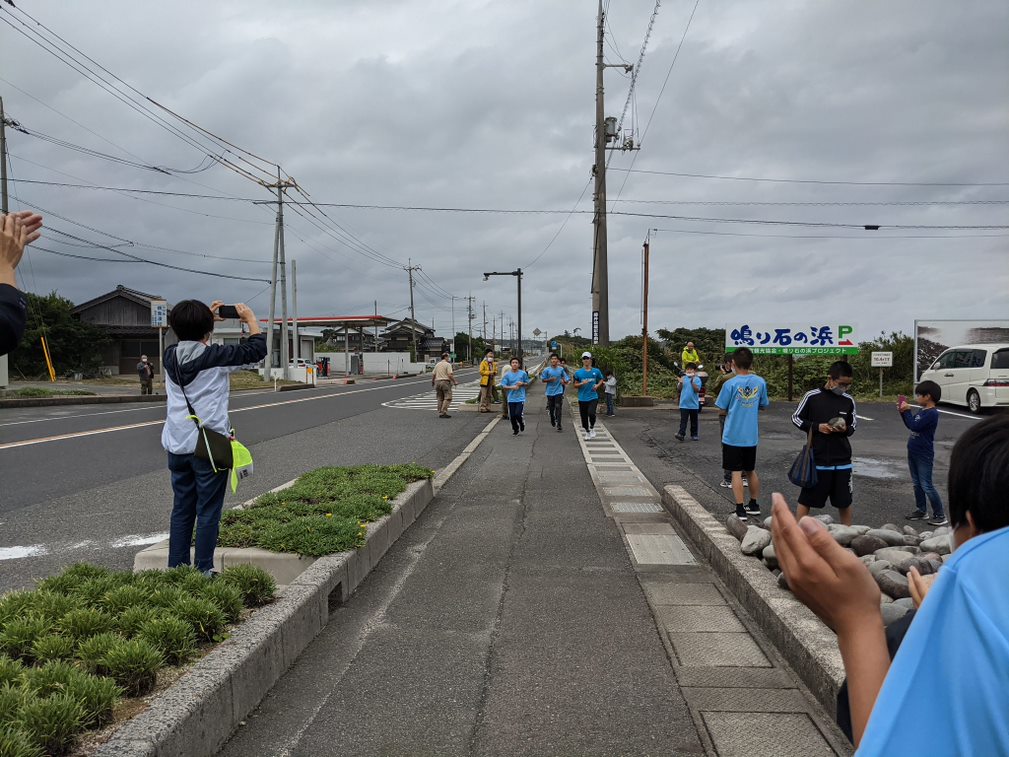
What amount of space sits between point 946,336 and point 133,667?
26286 millimetres

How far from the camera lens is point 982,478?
1098 mm

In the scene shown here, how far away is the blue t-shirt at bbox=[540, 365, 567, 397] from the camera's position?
1531 centimetres

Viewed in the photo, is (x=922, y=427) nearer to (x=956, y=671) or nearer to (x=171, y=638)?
(x=171, y=638)

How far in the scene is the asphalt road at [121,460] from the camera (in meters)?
6.02

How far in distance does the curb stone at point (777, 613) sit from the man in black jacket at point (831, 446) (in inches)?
36.0

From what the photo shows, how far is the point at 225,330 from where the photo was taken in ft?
185

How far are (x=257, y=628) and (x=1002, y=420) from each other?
319cm

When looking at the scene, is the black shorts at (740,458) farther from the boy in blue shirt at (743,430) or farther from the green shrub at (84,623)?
the green shrub at (84,623)

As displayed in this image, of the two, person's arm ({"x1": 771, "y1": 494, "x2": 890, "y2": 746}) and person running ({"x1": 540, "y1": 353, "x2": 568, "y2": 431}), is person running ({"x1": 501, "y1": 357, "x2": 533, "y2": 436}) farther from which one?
person's arm ({"x1": 771, "y1": 494, "x2": 890, "y2": 746})

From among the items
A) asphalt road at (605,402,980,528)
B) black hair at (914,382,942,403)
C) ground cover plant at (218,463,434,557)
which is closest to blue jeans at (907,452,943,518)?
asphalt road at (605,402,980,528)

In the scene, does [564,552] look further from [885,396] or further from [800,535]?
[885,396]

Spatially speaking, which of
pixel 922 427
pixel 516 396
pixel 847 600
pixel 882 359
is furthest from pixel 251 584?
pixel 882 359

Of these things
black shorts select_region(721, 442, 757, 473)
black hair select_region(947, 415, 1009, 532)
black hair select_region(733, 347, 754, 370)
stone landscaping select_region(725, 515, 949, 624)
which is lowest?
stone landscaping select_region(725, 515, 949, 624)

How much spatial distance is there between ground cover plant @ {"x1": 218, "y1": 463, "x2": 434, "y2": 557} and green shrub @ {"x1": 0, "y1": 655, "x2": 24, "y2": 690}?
1.99 meters
